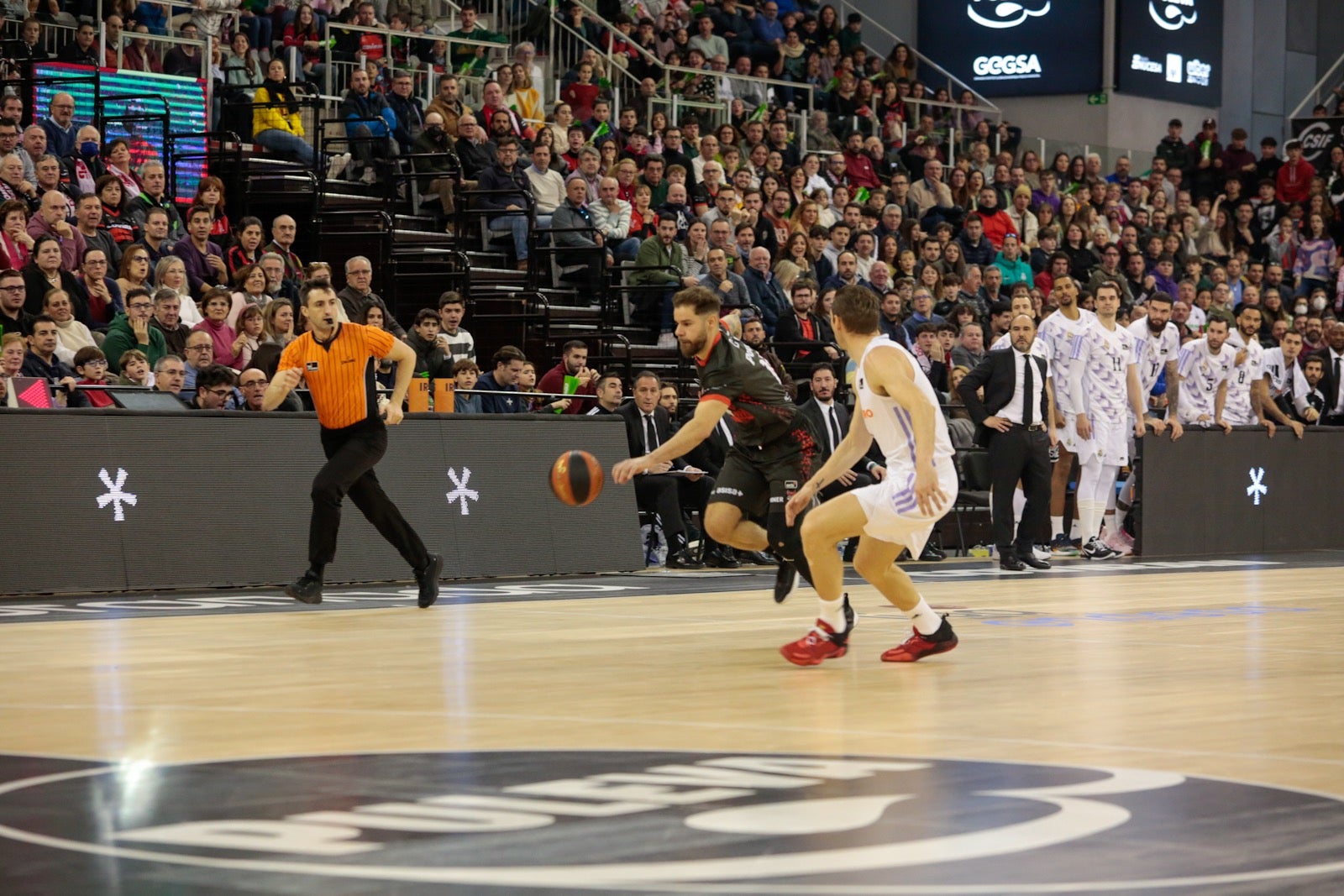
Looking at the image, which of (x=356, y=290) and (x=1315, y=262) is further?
(x=1315, y=262)

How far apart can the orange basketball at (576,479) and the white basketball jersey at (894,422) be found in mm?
1592

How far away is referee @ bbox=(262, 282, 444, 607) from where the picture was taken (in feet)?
40.0

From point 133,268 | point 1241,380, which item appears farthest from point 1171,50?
point 133,268

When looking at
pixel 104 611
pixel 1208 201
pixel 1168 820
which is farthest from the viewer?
pixel 1208 201

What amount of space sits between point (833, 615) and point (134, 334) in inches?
317

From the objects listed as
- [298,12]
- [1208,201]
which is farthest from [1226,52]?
[298,12]

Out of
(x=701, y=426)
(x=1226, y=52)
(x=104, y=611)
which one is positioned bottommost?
(x=104, y=611)

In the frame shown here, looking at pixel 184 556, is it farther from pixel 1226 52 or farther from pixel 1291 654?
→ pixel 1226 52

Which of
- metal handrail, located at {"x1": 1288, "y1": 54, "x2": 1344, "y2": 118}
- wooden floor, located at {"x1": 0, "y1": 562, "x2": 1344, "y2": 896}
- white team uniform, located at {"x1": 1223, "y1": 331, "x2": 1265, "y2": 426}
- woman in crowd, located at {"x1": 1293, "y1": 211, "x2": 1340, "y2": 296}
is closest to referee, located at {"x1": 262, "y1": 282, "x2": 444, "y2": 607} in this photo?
wooden floor, located at {"x1": 0, "y1": 562, "x2": 1344, "y2": 896}

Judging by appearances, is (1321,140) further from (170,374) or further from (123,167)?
(170,374)

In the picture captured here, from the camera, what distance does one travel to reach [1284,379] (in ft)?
77.2

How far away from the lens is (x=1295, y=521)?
21.0m

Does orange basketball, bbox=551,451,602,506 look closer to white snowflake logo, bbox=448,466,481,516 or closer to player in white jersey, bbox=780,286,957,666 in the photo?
player in white jersey, bbox=780,286,957,666

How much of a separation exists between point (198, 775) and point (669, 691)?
261 centimetres
